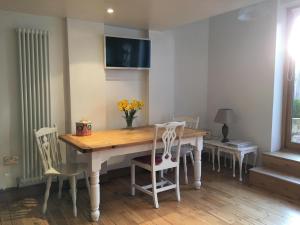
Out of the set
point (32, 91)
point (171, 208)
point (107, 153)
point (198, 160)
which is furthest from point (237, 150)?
point (32, 91)

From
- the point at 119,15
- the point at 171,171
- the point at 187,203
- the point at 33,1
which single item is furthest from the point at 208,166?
the point at 33,1

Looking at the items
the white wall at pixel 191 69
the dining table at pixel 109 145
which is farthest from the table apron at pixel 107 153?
the white wall at pixel 191 69

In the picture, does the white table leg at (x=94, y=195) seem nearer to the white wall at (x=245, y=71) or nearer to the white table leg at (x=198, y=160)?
the white table leg at (x=198, y=160)

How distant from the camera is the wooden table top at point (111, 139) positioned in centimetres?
261

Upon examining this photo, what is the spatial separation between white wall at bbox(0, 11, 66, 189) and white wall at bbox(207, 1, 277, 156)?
2.66 meters

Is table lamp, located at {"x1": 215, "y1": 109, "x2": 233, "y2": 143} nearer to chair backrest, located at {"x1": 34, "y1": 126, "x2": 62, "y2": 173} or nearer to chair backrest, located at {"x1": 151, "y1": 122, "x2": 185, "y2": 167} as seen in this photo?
chair backrest, located at {"x1": 151, "y1": 122, "x2": 185, "y2": 167}

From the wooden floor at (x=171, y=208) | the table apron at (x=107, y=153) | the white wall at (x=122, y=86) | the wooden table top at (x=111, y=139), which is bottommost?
the wooden floor at (x=171, y=208)

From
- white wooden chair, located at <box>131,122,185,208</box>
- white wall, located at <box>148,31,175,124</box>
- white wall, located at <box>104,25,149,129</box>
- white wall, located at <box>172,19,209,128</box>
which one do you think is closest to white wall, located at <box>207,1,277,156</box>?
white wall, located at <box>172,19,209,128</box>

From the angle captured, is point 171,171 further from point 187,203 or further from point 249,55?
point 249,55

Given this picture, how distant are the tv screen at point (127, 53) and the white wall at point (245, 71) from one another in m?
1.39

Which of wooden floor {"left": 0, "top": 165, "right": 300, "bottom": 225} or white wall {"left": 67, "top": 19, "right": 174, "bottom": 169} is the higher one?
white wall {"left": 67, "top": 19, "right": 174, "bottom": 169}

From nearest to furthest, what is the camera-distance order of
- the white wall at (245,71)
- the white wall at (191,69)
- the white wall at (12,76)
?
the white wall at (12,76) < the white wall at (245,71) < the white wall at (191,69)

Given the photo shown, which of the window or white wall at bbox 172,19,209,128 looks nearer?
the window

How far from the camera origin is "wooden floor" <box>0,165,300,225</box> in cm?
266
